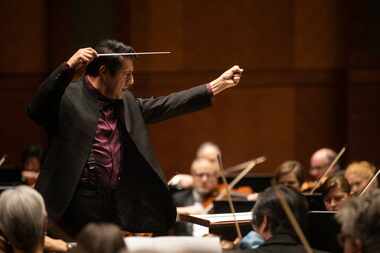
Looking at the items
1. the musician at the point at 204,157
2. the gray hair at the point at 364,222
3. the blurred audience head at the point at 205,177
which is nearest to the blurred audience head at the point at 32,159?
the musician at the point at 204,157

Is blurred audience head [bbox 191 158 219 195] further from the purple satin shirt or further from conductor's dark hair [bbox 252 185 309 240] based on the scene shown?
conductor's dark hair [bbox 252 185 309 240]

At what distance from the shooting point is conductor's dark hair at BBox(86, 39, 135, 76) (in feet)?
14.2

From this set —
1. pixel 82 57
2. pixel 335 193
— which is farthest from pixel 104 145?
pixel 335 193

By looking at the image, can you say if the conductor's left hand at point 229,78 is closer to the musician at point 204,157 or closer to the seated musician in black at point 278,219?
the seated musician in black at point 278,219

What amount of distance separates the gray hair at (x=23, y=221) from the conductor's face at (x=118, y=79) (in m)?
1.05

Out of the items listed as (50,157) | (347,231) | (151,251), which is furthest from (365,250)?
(50,157)

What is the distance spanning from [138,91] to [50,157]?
435 cm

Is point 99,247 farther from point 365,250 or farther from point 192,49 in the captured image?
point 192,49

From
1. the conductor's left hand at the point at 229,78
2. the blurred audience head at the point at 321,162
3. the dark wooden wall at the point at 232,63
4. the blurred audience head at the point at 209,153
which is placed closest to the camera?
the conductor's left hand at the point at 229,78

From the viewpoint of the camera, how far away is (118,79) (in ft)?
14.2

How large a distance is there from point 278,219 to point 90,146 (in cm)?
97

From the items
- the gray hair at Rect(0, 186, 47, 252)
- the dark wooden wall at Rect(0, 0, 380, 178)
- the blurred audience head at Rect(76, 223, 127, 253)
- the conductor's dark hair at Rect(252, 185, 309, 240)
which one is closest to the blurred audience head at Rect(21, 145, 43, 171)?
the dark wooden wall at Rect(0, 0, 380, 178)

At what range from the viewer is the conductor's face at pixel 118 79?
14.2 feet

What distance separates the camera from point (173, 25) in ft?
→ 28.1
